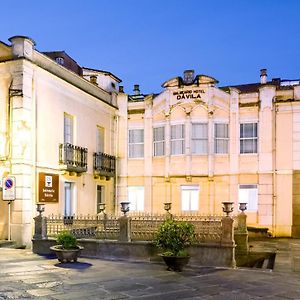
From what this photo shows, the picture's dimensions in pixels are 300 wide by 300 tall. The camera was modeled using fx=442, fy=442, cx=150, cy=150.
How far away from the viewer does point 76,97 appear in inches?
830

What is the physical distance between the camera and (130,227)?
14539 mm

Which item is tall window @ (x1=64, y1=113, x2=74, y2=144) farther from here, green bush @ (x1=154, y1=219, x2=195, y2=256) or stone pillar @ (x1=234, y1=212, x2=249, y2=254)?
green bush @ (x1=154, y1=219, x2=195, y2=256)

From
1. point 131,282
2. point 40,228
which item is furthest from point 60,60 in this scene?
point 131,282

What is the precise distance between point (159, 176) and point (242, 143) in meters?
4.76

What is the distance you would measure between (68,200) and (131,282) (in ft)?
34.1

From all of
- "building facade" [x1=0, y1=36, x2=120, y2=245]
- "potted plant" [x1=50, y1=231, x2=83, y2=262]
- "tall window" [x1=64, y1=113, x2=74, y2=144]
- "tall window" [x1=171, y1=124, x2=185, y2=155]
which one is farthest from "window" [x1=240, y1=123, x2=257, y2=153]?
"potted plant" [x1=50, y1=231, x2=83, y2=262]

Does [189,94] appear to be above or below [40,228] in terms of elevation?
above

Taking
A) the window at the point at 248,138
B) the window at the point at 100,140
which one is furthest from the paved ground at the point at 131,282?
the window at the point at 248,138

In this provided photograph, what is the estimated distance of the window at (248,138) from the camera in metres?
23.0

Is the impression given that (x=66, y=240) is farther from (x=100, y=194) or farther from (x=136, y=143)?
(x=136, y=143)

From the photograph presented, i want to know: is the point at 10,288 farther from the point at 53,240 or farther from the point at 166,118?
the point at 166,118

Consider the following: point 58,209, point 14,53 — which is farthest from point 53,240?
point 14,53

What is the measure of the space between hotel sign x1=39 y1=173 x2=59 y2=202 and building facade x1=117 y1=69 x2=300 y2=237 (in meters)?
6.29

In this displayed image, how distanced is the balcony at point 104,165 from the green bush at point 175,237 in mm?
10009
